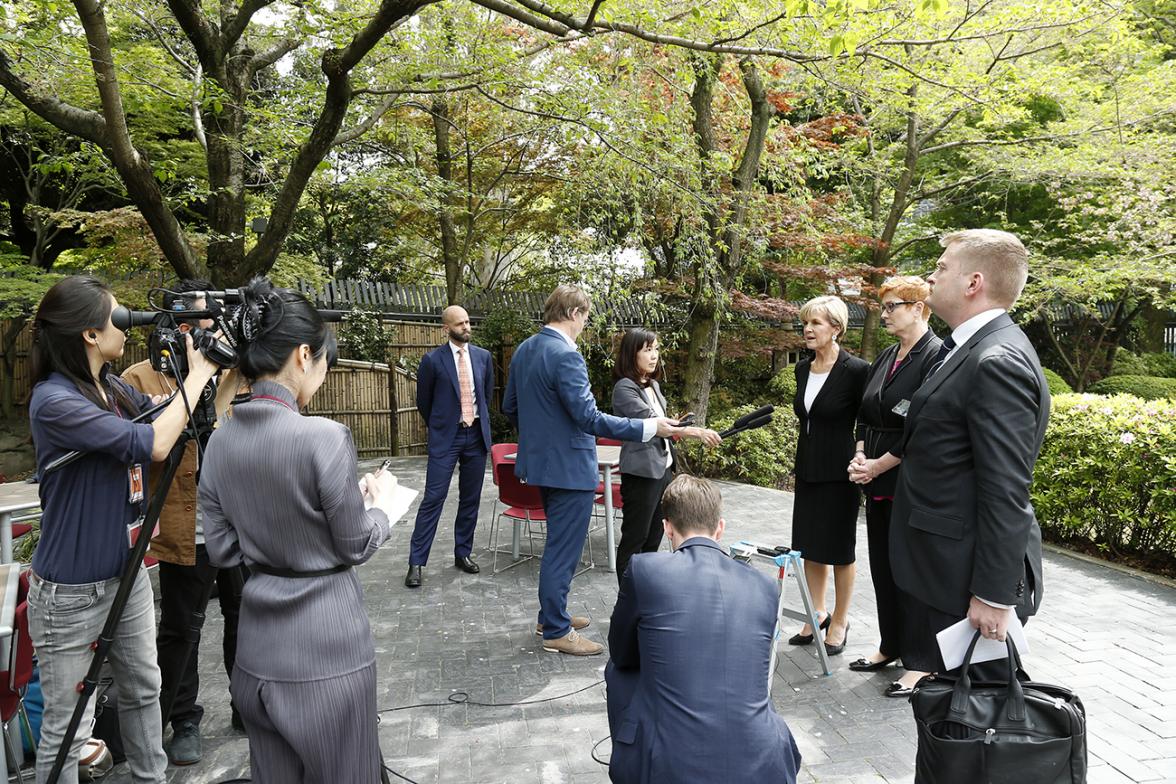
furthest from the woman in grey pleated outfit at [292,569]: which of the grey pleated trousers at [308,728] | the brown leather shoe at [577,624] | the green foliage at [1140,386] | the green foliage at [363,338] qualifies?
the green foliage at [1140,386]

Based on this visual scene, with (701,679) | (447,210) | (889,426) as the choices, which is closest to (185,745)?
(701,679)

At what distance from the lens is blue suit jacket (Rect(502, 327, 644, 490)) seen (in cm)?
375

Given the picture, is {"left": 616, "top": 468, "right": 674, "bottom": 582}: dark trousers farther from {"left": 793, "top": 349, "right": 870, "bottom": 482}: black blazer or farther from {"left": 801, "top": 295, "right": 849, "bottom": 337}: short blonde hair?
{"left": 801, "top": 295, "right": 849, "bottom": 337}: short blonde hair

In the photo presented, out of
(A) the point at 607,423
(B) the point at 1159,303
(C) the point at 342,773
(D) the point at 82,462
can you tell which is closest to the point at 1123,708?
(A) the point at 607,423

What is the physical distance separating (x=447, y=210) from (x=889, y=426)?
28.9ft

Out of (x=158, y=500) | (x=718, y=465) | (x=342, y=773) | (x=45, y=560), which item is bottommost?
(x=718, y=465)

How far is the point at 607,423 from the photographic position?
3.73 metres

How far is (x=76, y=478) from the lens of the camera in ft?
7.50

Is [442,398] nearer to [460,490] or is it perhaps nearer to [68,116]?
[460,490]

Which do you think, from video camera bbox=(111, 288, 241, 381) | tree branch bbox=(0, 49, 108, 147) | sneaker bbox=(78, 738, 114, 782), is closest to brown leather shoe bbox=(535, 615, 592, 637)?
sneaker bbox=(78, 738, 114, 782)

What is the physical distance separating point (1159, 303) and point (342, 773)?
47.6 ft

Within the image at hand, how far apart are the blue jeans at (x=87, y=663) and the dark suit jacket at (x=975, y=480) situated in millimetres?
2636

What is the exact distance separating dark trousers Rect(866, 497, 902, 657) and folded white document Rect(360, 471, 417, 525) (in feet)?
8.14

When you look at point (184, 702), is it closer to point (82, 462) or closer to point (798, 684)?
point (82, 462)
